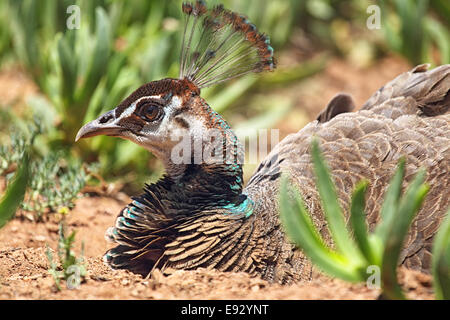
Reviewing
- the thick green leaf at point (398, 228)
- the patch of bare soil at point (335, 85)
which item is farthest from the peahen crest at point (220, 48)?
the patch of bare soil at point (335, 85)

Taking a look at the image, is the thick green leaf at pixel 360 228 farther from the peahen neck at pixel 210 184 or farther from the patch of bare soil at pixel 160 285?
the peahen neck at pixel 210 184

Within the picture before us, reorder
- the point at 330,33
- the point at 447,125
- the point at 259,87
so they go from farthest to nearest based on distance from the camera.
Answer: the point at 330,33
the point at 259,87
the point at 447,125

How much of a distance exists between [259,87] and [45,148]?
215 cm

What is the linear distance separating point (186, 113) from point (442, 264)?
1.40 metres

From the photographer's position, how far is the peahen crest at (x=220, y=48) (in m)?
3.08

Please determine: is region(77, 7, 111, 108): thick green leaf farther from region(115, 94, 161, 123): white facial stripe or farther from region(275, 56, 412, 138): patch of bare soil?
region(275, 56, 412, 138): patch of bare soil

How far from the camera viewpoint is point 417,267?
2.89 m

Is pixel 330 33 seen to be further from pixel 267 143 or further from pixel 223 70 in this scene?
pixel 223 70

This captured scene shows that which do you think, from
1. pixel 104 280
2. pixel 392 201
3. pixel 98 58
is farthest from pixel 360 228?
pixel 98 58

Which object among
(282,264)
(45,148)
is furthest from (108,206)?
(282,264)

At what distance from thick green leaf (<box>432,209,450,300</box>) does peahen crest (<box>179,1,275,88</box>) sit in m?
1.36

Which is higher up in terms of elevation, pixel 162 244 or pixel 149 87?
pixel 149 87

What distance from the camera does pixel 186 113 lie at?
3004 millimetres

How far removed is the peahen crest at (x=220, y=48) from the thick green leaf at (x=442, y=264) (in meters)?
1.36
